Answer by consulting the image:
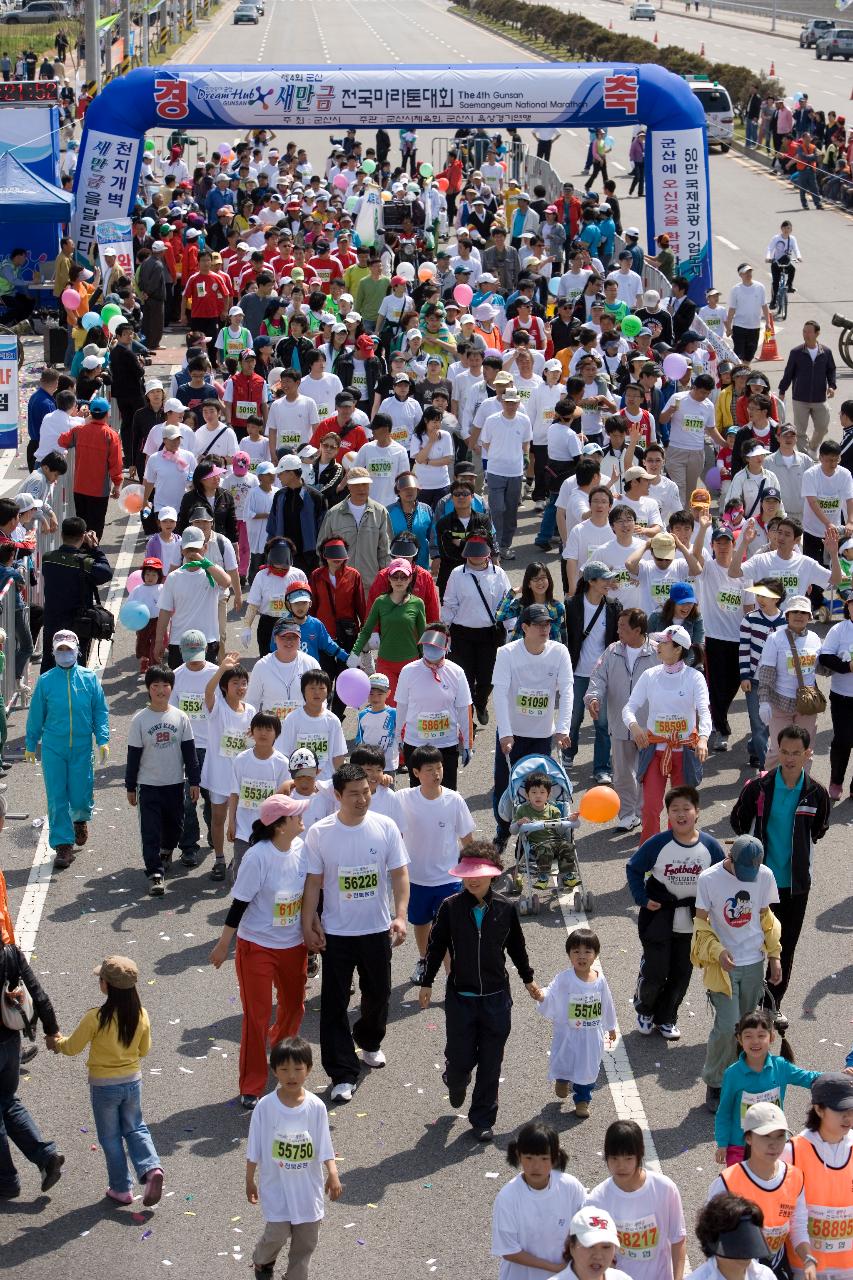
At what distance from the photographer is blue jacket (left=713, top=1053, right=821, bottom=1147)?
27.1 ft

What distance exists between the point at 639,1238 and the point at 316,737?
4.43m

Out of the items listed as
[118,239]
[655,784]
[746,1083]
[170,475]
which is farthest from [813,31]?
[746,1083]

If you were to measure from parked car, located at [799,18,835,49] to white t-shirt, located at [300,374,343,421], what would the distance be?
192 ft

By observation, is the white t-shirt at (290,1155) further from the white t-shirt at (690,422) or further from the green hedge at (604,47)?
the green hedge at (604,47)

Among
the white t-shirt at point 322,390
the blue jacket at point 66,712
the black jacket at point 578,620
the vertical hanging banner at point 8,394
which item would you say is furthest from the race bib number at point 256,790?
the vertical hanging banner at point 8,394

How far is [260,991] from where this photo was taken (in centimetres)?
950

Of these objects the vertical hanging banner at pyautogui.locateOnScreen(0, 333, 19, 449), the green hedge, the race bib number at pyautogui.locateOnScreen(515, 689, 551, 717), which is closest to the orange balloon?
the race bib number at pyautogui.locateOnScreen(515, 689, 551, 717)

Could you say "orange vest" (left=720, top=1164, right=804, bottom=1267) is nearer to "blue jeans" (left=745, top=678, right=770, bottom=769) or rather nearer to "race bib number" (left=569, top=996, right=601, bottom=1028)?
"race bib number" (left=569, top=996, right=601, bottom=1028)

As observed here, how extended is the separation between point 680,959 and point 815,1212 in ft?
8.75

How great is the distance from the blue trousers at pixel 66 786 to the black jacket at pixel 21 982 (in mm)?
3380

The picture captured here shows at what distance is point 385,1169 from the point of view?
9.09 m

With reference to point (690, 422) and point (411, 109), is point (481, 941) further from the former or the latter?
point (411, 109)

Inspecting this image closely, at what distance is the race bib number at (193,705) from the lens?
486 inches

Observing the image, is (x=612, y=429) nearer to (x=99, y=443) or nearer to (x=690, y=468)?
(x=690, y=468)
